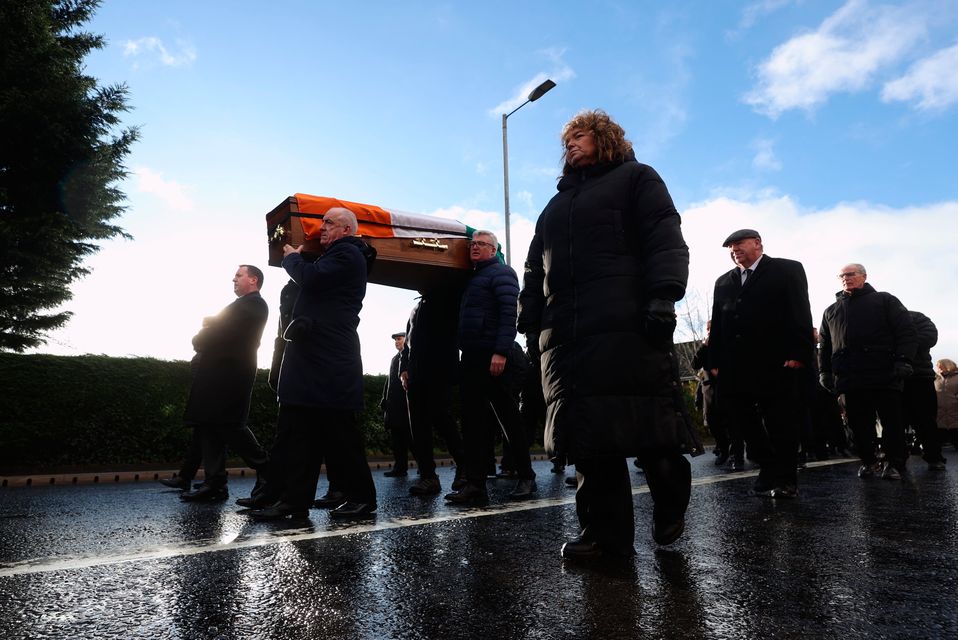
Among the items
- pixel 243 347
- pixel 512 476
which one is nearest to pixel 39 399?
pixel 243 347

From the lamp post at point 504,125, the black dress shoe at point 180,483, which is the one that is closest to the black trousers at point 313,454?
the black dress shoe at point 180,483

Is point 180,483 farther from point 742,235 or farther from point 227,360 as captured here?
point 742,235

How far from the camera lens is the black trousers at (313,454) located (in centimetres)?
437

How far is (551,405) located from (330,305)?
1.89 m

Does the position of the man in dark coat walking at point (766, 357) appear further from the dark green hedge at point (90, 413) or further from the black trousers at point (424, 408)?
the dark green hedge at point (90, 413)

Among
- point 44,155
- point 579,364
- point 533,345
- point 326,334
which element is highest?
point 44,155

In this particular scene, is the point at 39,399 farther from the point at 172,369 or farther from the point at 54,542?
the point at 54,542

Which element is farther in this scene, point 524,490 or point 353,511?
point 524,490

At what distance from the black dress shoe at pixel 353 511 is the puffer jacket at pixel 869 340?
203 inches

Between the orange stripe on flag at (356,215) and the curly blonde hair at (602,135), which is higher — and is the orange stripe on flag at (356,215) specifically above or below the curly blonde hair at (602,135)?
above

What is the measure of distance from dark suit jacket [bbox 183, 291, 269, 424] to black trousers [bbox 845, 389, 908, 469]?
19.1ft

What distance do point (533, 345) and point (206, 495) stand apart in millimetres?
3589

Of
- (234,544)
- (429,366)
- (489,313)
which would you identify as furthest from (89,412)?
(234,544)

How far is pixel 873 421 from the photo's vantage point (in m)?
7.18
